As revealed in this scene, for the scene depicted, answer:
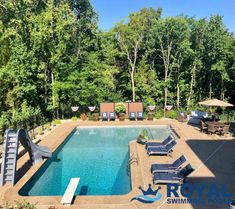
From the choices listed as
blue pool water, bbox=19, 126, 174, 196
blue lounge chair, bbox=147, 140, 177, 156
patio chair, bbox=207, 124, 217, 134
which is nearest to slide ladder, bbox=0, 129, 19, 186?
blue pool water, bbox=19, 126, 174, 196

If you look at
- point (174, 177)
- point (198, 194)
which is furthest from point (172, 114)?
point (198, 194)

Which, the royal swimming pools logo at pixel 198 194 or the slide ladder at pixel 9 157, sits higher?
the slide ladder at pixel 9 157

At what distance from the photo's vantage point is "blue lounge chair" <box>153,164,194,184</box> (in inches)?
349

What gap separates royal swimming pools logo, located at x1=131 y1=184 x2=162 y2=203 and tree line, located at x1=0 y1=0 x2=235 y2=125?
14.5 metres

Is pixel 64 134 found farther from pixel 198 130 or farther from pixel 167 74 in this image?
pixel 167 74

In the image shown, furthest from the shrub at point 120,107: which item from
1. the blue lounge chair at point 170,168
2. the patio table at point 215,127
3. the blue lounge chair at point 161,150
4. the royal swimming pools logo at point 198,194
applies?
the royal swimming pools logo at point 198,194

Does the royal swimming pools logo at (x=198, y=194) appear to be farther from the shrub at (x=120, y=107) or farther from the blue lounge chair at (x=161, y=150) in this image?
the shrub at (x=120, y=107)

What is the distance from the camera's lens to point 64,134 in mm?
17719

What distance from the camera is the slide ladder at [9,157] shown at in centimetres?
947

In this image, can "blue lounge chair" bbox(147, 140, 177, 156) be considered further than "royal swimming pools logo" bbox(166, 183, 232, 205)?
Yes

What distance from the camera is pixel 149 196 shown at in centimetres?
812

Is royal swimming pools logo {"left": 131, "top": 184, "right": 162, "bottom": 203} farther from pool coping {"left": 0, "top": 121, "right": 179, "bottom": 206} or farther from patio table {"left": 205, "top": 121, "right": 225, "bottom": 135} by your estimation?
patio table {"left": 205, "top": 121, "right": 225, "bottom": 135}

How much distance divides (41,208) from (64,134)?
10.3 meters

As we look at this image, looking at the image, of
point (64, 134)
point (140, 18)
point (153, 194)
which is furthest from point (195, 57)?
point (153, 194)
